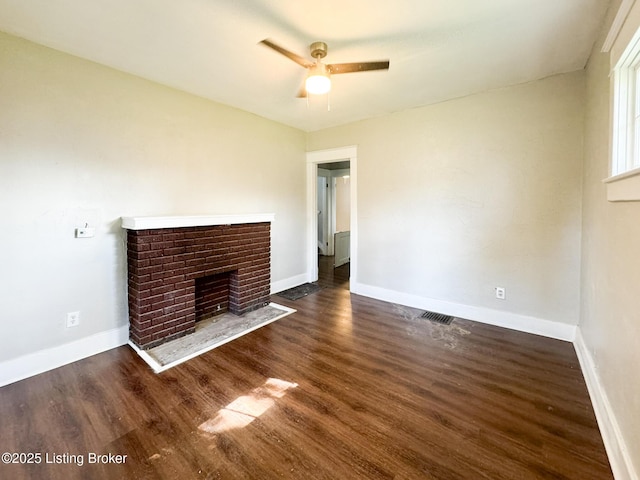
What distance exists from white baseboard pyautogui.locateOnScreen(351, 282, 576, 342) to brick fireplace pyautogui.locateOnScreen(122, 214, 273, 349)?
174 cm

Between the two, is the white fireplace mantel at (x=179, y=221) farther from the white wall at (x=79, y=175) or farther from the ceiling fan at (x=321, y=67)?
the ceiling fan at (x=321, y=67)

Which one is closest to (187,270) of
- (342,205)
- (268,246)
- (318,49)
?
(268,246)

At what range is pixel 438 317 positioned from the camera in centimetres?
325

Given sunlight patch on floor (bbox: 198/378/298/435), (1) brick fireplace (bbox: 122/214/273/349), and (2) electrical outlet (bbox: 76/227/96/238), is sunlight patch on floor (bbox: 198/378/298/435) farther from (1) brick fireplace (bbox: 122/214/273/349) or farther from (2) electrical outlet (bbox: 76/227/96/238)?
(2) electrical outlet (bbox: 76/227/96/238)

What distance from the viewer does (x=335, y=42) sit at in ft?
→ 6.81

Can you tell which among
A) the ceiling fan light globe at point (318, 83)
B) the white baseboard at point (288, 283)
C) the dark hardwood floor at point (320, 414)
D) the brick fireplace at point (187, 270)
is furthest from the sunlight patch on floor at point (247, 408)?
the ceiling fan light globe at point (318, 83)

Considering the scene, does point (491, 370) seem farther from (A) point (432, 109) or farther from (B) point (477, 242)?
(A) point (432, 109)

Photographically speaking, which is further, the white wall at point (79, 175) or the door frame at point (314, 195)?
the door frame at point (314, 195)

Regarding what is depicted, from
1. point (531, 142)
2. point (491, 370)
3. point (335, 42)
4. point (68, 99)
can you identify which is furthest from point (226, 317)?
point (531, 142)

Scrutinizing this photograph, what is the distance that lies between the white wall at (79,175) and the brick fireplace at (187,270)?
274 millimetres

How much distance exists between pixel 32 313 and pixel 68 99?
172 centimetres

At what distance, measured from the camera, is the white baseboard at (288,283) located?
414 centimetres

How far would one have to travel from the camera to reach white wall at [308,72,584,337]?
262 centimetres

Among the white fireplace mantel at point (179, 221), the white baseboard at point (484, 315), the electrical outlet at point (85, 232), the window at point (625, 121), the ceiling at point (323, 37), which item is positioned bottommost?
the white baseboard at point (484, 315)
